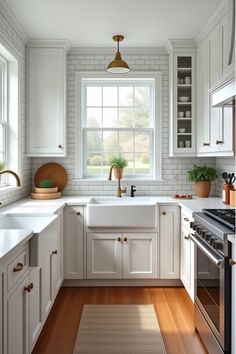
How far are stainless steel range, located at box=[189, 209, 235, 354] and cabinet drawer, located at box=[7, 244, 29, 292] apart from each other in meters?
1.18

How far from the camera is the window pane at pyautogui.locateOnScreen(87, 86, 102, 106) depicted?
447 cm

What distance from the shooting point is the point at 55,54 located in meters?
4.07

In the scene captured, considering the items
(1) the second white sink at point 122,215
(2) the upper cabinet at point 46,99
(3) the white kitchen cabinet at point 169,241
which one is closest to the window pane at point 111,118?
(2) the upper cabinet at point 46,99

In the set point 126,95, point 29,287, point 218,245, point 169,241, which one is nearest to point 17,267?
point 29,287

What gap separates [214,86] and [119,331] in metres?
2.17

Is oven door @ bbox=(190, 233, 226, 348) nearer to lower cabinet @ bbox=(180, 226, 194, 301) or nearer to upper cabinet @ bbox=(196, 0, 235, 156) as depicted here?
lower cabinet @ bbox=(180, 226, 194, 301)

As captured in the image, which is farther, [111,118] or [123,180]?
[111,118]

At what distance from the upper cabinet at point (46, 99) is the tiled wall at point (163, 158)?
27 cm

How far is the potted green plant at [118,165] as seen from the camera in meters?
4.24

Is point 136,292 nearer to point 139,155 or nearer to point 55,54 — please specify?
point 139,155

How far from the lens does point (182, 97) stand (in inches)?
163

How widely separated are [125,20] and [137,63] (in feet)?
2.85

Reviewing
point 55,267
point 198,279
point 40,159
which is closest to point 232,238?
point 198,279

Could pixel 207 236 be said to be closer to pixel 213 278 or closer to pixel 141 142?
pixel 213 278
